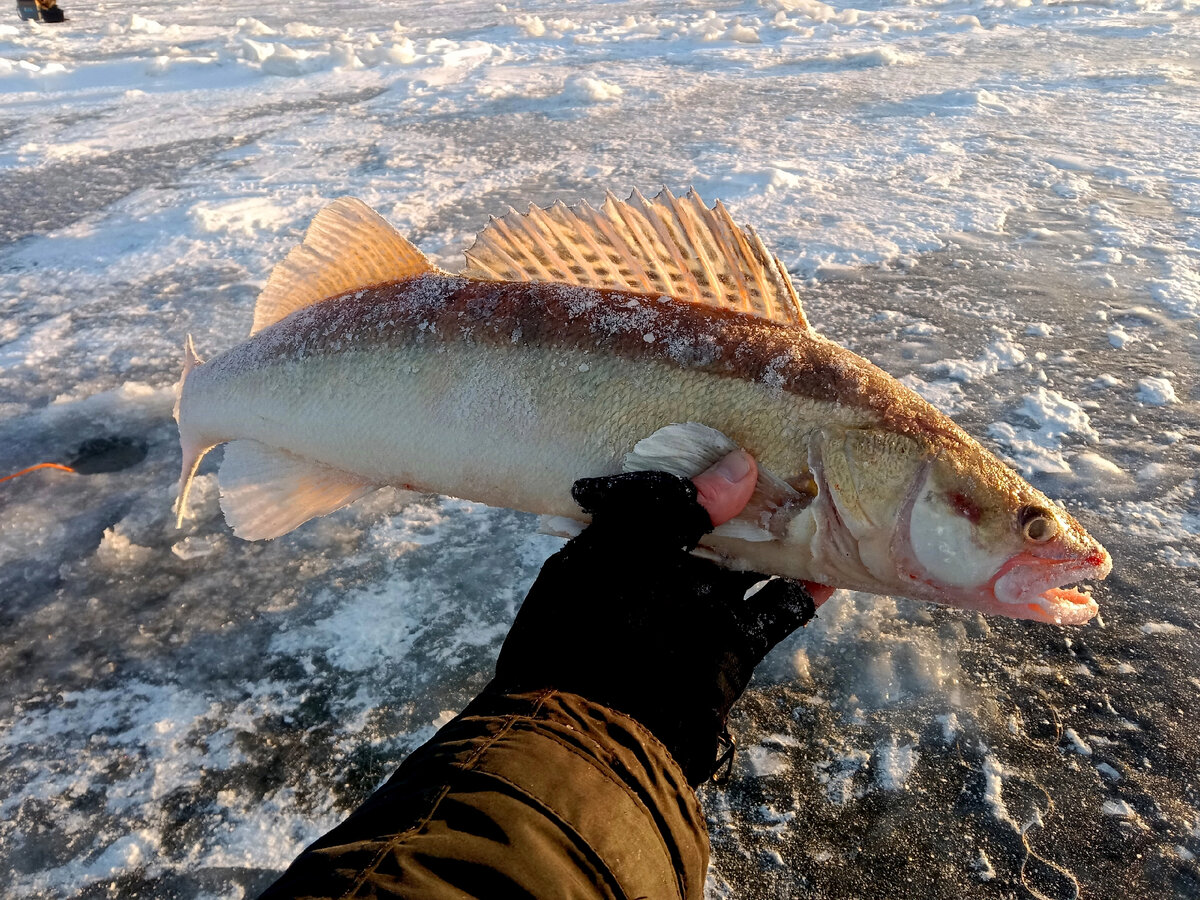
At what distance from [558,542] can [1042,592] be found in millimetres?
1580

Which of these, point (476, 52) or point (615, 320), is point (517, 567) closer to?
point (615, 320)

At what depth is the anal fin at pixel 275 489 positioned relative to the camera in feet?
7.33

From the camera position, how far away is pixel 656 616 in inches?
65.1

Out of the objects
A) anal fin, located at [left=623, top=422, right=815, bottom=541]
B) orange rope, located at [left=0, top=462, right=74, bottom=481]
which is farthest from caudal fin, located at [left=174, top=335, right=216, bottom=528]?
anal fin, located at [left=623, top=422, right=815, bottom=541]

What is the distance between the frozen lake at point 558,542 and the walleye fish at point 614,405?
522mm

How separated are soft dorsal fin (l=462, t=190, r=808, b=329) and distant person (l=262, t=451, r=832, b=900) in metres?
0.46

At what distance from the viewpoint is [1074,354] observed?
370 centimetres

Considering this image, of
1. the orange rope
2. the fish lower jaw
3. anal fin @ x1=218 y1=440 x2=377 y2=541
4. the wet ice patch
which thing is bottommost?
the orange rope

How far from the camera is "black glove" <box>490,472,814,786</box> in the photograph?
1561mm

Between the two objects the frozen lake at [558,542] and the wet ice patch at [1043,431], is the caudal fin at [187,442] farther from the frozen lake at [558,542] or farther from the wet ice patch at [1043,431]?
the wet ice patch at [1043,431]

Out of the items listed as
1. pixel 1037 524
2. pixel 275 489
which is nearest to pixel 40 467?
pixel 275 489

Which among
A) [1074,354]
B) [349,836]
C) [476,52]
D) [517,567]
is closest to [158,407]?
[517,567]

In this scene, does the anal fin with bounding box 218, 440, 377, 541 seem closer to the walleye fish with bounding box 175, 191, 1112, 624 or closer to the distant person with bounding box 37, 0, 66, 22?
the walleye fish with bounding box 175, 191, 1112, 624

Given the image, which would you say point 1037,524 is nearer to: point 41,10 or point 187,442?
point 187,442
